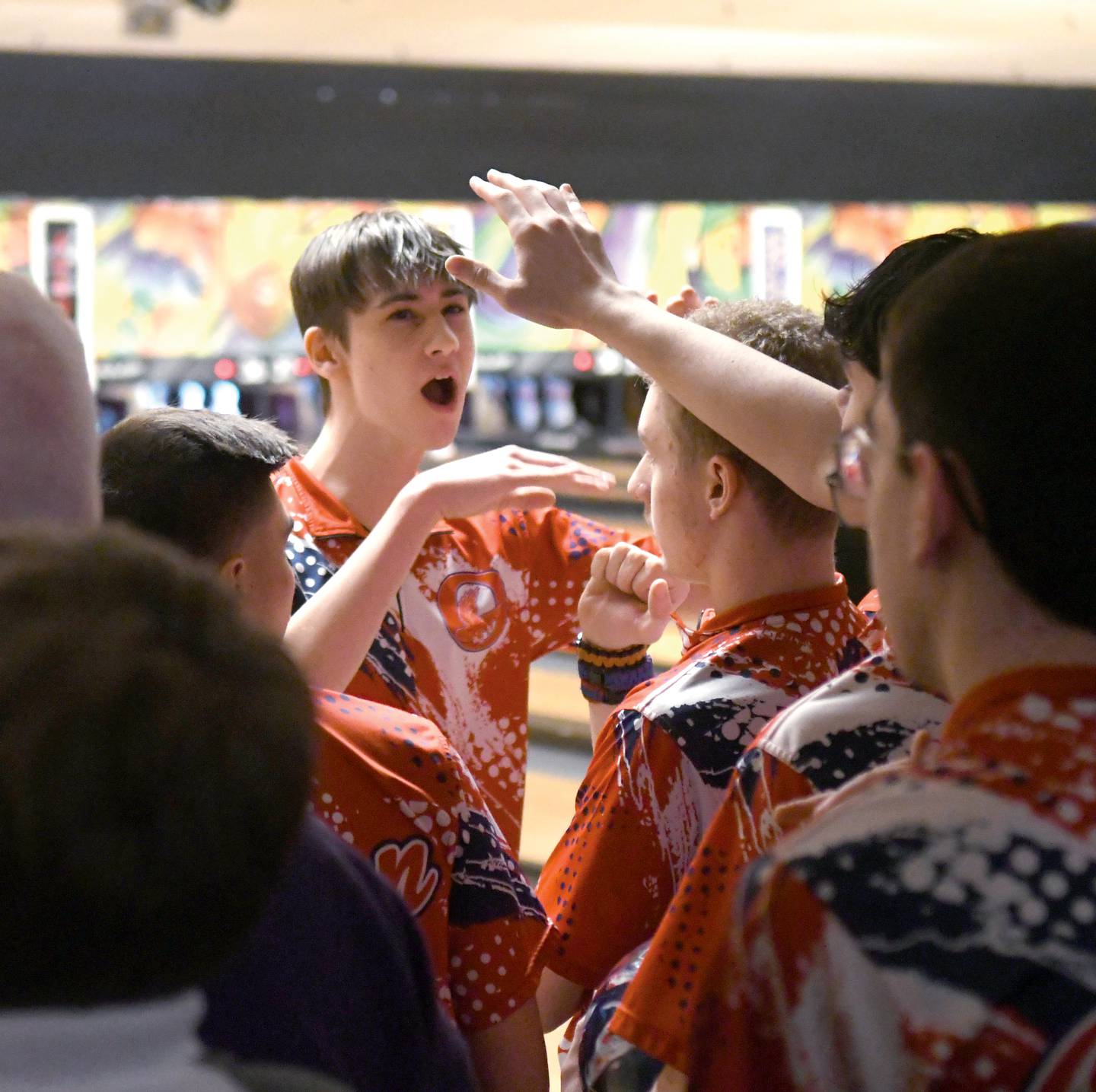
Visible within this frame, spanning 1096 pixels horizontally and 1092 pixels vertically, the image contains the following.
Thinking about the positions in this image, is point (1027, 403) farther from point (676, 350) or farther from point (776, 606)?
point (776, 606)

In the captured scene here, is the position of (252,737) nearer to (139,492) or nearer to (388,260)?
(139,492)

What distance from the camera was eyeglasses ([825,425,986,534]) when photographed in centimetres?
73

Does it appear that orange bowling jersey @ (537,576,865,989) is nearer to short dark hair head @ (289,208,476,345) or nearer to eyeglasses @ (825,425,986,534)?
eyeglasses @ (825,425,986,534)

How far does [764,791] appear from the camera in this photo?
3.32ft

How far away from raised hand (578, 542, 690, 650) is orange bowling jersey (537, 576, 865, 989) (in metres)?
0.28

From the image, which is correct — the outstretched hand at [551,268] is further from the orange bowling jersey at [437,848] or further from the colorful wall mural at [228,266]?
the colorful wall mural at [228,266]

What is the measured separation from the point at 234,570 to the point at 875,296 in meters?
0.63

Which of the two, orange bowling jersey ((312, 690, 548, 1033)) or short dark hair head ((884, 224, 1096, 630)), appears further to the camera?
orange bowling jersey ((312, 690, 548, 1033))

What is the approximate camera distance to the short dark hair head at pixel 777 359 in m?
1.37

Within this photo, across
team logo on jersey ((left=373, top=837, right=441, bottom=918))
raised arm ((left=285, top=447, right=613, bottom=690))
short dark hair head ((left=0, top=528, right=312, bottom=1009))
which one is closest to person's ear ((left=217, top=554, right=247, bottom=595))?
raised arm ((left=285, top=447, right=613, bottom=690))

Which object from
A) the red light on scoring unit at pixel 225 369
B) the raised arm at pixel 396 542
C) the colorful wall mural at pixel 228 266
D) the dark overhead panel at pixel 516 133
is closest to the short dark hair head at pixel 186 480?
the raised arm at pixel 396 542

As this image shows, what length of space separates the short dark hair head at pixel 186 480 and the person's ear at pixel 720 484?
437 mm

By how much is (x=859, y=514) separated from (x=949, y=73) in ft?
23.7

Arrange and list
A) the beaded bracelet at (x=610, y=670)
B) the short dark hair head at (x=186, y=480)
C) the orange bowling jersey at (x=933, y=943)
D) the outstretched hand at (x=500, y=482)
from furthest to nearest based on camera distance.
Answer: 1. the beaded bracelet at (x=610, y=670)
2. the outstretched hand at (x=500, y=482)
3. the short dark hair head at (x=186, y=480)
4. the orange bowling jersey at (x=933, y=943)
